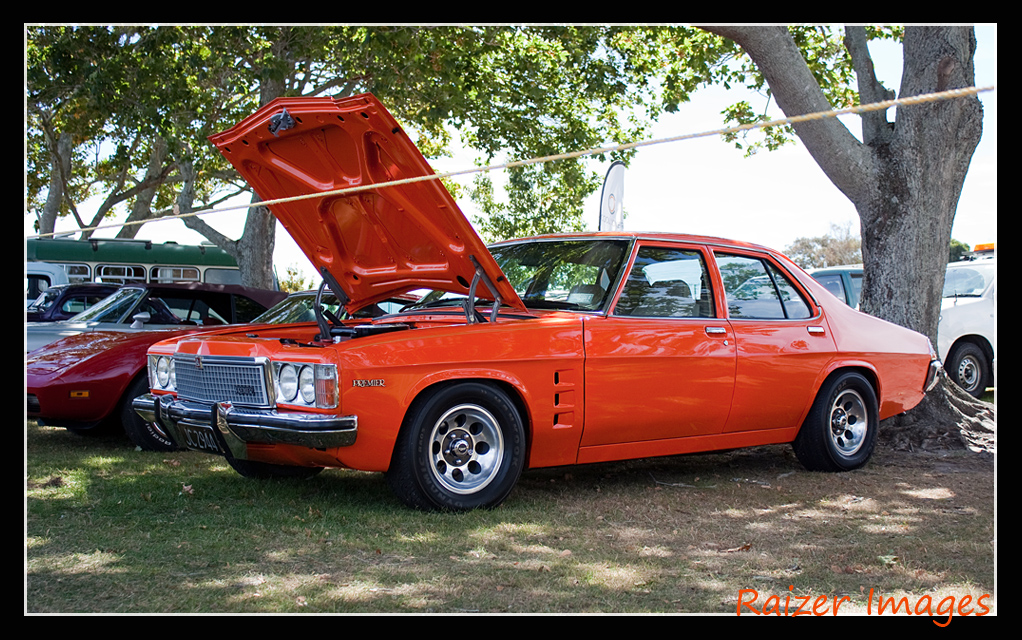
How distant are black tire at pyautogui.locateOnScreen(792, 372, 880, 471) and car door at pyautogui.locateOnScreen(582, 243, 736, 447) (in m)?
0.94

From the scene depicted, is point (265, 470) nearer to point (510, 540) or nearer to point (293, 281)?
point (510, 540)

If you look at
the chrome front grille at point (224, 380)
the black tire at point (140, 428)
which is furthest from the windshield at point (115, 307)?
the chrome front grille at point (224, 380)

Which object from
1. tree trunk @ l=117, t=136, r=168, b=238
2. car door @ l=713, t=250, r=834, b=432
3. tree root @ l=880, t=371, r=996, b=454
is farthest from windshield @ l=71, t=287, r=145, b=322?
tree trunk @ l=117, t=136, r=168, b=238

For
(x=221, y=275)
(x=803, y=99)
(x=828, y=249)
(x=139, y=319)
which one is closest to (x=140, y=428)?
(x=139, y=319)

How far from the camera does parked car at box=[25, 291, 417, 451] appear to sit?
23.8 ft

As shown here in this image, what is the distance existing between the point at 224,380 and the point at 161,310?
4213 millimetres

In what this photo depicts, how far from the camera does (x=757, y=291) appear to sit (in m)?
6.35

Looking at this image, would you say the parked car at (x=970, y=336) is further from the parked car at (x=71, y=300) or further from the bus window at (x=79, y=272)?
the bus window at (x=79, y=272)

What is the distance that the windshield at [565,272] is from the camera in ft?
18.8

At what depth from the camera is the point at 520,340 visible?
513cm

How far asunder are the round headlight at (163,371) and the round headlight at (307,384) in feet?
4.03

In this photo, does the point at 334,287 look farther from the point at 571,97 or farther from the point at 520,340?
the point at 571,97
